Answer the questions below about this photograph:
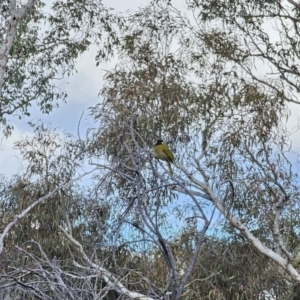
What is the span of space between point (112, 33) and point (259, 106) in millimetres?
2970

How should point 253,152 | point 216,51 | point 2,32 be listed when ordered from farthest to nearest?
point 2,32
point 216,51
point 253,152

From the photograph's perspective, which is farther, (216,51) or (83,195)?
(216,51)

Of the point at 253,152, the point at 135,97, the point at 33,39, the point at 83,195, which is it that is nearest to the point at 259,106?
the point at 253,152

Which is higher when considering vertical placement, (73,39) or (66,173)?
(73,39)

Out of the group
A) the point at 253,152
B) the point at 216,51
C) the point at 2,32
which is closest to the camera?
the point at 253,152

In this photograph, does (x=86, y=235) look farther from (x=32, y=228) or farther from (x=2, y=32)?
(x=2, y=32)

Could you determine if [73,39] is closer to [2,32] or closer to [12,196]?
[2,32]

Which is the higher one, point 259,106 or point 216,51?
point 216,51

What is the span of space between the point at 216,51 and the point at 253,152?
1542 millimetres

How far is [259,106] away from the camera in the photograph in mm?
8281

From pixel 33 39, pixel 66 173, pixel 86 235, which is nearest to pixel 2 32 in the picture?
pixel 33 39

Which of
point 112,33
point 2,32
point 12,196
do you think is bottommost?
point 12,196

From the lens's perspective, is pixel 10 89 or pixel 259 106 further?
pixel 10 89

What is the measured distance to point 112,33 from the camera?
10.2 meters
